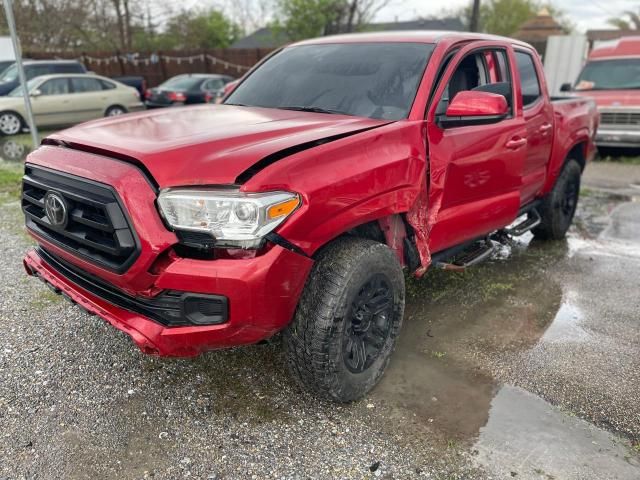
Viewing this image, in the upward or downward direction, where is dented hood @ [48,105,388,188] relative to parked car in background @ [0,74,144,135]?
upward

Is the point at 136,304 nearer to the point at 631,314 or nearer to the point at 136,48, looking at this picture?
the point at 631,314

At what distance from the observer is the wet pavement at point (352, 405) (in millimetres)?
2355

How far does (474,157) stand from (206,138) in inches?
69.9

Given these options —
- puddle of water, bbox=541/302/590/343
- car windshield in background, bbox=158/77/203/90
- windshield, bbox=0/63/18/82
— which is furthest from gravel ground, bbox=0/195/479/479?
car windshield in background, bbox=158/77/203/90

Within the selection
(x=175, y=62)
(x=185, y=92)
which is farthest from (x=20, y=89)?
(x=175, y=62)

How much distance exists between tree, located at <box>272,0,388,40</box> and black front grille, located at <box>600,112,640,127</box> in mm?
16532

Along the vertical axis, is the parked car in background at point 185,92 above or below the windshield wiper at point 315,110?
below

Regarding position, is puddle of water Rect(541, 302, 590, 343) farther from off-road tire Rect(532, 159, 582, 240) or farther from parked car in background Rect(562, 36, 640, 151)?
parked car in background Rect(562, 36, 640, 151)

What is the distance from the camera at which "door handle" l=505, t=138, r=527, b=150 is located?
371 cm

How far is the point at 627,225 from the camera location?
6242mm

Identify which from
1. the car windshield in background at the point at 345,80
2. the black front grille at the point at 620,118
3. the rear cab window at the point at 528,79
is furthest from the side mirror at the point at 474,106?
the black front grille at the point at 620,118

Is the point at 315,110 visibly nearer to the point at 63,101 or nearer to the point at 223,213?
the point at 223,213

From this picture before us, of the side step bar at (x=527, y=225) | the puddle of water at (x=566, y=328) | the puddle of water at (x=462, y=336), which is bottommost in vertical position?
the puddle of water at (x=566, y=328)

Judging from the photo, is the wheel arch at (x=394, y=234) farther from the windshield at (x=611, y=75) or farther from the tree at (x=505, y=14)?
the tree at (x=505, y=14)
